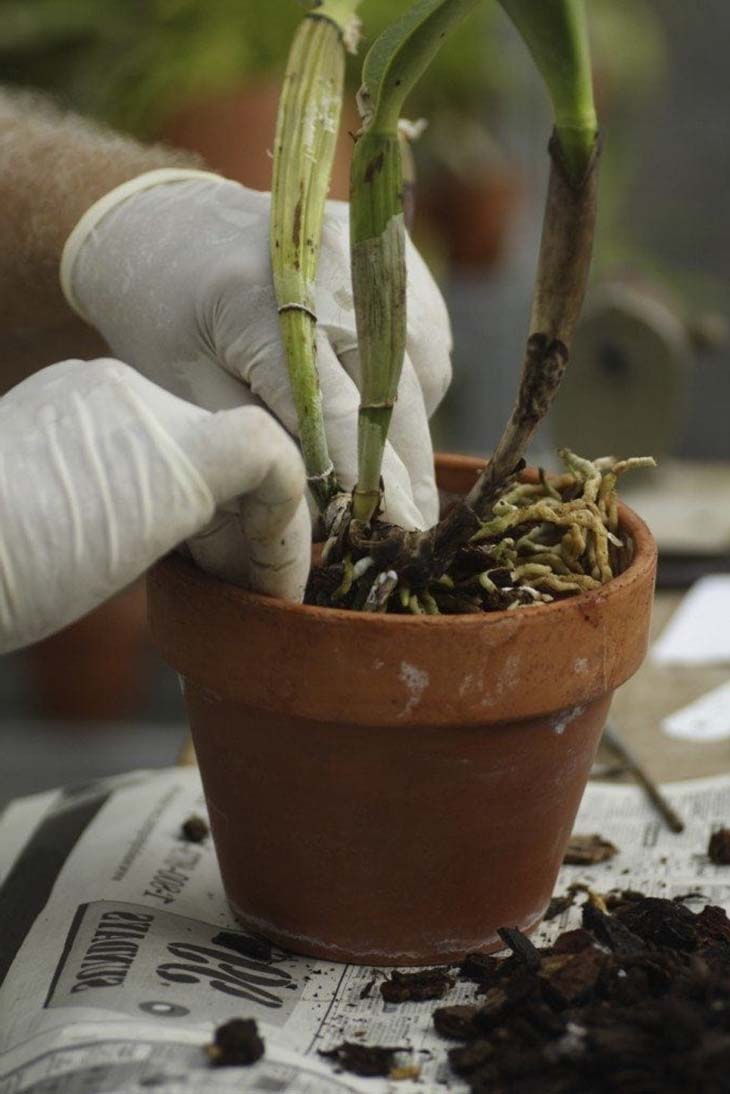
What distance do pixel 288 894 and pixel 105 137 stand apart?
0.60 metres


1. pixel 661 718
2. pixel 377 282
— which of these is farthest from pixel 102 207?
pixel 661 718

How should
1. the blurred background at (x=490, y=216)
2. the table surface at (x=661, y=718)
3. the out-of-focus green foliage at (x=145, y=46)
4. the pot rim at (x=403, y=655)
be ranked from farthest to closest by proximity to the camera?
the out-of-focus green foliage at (x=145, y=46) → the blurred background at (x=490, y=216) → the table surface at (x=661, y=718) → the pot rim at (x=403, y=655)

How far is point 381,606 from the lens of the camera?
0.68m

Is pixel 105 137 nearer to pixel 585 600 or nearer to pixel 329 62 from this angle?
pixel 329 62

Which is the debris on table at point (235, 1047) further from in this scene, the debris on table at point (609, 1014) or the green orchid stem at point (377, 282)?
the green orchid stem at point (377, 282)

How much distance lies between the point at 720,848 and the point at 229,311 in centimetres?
45

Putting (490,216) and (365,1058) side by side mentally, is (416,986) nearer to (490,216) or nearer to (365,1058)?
(365,1058)

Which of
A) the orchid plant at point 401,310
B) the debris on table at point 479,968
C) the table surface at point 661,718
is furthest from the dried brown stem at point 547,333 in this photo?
the table surface at point 661,718

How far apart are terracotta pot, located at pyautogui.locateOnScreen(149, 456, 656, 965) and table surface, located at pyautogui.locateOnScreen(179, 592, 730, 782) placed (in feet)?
0.97

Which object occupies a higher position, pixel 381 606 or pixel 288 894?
pixel 381 606

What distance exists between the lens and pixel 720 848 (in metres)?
0.84

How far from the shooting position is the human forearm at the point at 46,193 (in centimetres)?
92

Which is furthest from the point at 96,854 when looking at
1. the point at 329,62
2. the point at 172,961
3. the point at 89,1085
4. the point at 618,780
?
the point at 329,62

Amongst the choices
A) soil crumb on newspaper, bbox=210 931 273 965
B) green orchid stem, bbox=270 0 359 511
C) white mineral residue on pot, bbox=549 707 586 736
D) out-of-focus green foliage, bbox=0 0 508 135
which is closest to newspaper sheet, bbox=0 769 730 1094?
soil crumb on newspaper, bbox=210 931 273 965
